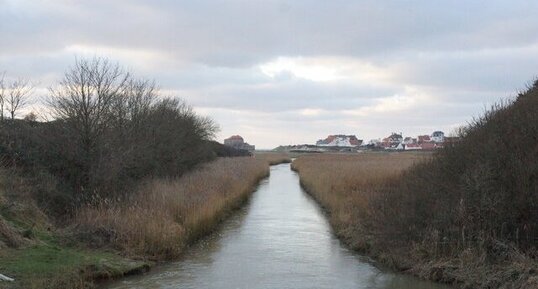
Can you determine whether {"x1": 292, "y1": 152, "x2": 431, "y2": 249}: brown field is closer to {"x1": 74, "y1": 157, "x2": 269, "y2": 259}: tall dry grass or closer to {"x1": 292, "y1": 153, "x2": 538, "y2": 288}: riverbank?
{"x1": 292, "y1": 153, "x2": 538, "y2": 288}: riverbank

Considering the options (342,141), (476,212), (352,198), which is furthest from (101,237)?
(342,141)

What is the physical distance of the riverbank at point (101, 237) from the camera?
1121 cm

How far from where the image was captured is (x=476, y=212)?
12.3m

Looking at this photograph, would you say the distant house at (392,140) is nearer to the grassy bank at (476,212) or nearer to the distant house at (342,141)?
the distant house at (342,141)

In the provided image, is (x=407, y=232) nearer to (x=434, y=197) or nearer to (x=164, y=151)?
(x=434, y=197)

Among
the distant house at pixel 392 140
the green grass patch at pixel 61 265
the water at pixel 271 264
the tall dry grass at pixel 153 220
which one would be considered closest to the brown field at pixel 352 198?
the water at pixel 271 264

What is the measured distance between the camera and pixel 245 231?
64.9 ft

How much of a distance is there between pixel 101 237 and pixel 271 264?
176 inches

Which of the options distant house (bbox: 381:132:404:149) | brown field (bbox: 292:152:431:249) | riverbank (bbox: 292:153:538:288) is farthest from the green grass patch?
distant house (bbox: 381:132:404:149)

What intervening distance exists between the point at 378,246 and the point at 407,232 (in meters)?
1.28

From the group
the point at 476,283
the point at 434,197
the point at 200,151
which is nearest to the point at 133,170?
the point at 434,197

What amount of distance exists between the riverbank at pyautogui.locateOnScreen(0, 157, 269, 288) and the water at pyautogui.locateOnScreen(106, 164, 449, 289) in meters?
0.56

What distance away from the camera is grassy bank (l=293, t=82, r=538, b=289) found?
1148 cm

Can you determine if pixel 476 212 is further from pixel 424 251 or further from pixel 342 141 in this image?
pixel 342 141
